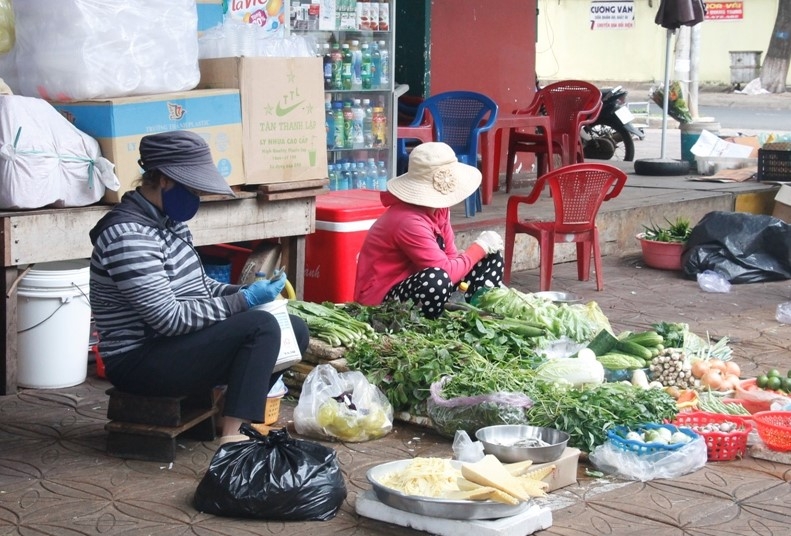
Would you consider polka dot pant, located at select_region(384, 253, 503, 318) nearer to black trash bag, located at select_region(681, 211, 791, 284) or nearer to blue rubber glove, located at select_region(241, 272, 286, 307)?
blue rubber glove, located at select_region(241, 272, 286, 307)

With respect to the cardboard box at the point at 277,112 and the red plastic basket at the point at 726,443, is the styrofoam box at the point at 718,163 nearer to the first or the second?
the cardboard box at the point at 277,112

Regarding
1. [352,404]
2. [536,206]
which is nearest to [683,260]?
[536,206]

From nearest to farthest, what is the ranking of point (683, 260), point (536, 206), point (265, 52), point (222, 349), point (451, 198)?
point (222, 349) → point (451, 198) → point (265, 52) → point (683, 260) → point (536, 206)

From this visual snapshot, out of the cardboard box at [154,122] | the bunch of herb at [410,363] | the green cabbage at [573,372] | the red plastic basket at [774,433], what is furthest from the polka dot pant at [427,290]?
the red plastic basket at [774,433]

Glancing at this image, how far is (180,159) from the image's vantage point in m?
4.26

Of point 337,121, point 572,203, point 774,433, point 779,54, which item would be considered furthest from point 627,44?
point 774,433

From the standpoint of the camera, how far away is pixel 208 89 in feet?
20.2

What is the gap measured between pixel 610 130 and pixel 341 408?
10772mm

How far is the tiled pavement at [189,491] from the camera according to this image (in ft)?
12.9

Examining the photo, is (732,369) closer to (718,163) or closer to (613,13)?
(718,163)

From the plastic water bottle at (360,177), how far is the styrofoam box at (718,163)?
459 cm

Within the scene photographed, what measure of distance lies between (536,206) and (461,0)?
2354 mm

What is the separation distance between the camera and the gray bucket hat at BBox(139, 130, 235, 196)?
4242 millimetres

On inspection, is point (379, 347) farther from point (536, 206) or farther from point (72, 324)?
point (536, 206)
